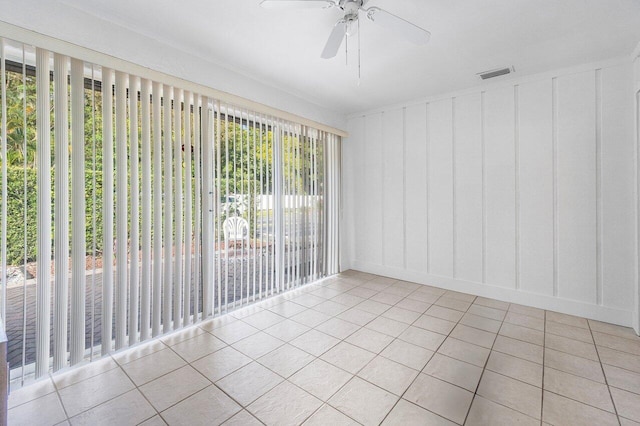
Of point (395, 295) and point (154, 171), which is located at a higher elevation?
A: point (154, 171)

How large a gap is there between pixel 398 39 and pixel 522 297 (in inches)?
129

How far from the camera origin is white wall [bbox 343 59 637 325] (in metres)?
2.92

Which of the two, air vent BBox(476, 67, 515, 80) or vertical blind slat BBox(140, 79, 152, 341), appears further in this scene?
air vent BBox(476, 67, 515, 80)

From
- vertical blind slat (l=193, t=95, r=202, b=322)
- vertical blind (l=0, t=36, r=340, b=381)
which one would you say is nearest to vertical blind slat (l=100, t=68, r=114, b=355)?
vertical blind (l=0, t=36, r=340, b=381)

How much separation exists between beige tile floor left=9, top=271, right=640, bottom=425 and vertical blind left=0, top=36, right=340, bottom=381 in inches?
15.2

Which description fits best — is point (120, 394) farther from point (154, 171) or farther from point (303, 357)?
point (154, 171)

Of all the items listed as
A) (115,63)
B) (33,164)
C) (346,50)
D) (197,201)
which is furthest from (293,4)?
(33,164)

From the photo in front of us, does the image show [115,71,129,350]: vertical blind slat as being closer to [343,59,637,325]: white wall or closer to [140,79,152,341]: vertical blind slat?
[140,79,152,341]: vertical blind slat

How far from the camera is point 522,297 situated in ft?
11.3

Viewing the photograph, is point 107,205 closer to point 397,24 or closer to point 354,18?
point 354,18

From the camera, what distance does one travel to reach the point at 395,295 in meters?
3.79

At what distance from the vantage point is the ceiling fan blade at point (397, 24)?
1.82 meters

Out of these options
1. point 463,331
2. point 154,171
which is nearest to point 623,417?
point 463,331

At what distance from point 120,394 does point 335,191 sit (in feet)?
11.9
